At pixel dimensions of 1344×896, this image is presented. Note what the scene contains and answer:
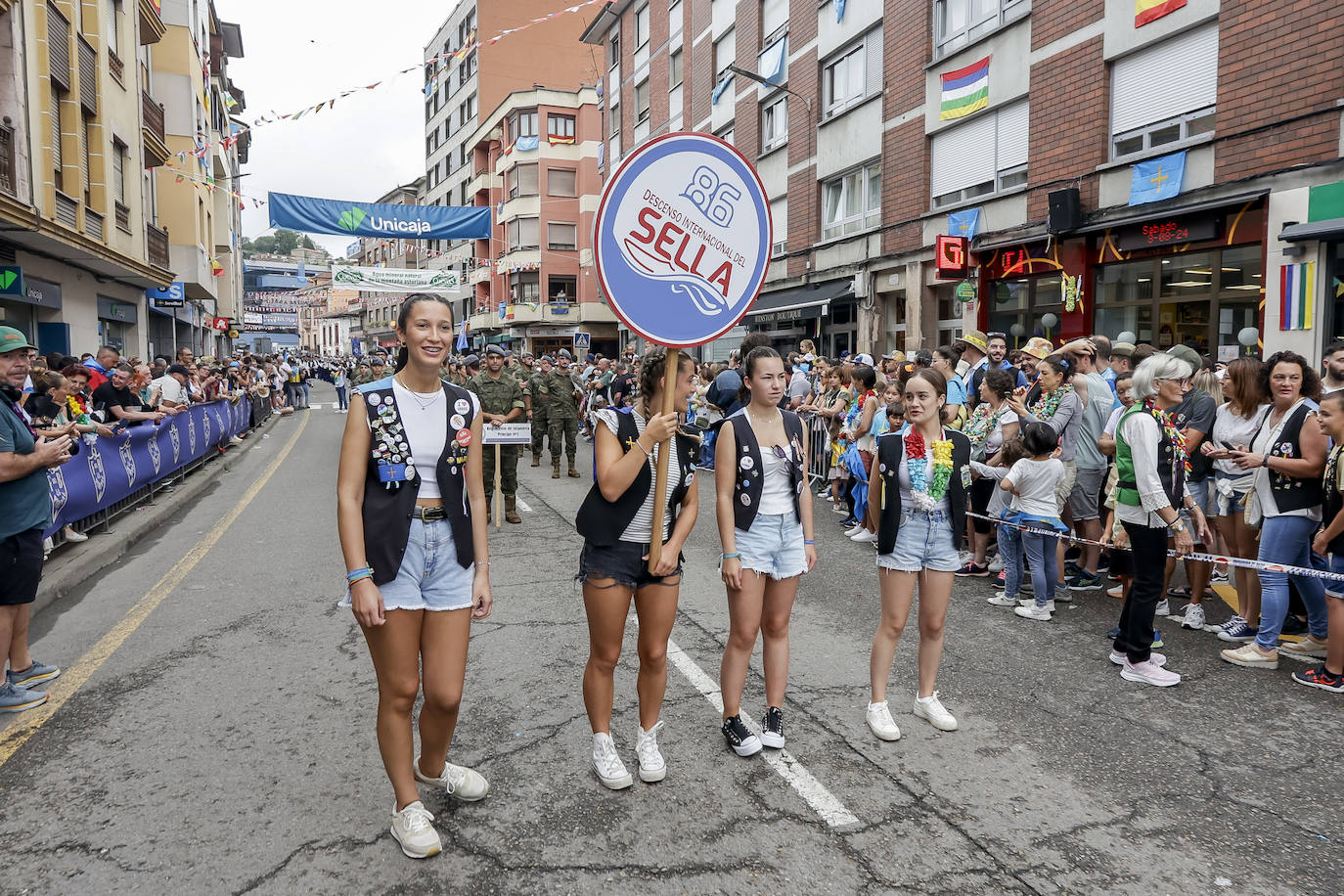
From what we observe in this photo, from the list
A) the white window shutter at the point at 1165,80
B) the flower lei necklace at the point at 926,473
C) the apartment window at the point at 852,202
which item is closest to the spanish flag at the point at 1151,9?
the white window shutter at the point at 1165,80

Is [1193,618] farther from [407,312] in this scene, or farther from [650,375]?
[407,312]

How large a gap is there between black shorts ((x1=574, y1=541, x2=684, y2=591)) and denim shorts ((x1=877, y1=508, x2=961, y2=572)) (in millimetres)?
1353

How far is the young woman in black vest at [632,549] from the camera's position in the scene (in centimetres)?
352

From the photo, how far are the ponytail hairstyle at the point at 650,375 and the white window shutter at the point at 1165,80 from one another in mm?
12510

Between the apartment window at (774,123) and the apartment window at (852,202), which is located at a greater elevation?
the apartment window at (774,123)

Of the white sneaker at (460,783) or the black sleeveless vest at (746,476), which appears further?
the black sleeveless vest at (746,476)

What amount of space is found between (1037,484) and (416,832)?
16.8 ft

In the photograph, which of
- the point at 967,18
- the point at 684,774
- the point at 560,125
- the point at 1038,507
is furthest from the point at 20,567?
the point at 560,125

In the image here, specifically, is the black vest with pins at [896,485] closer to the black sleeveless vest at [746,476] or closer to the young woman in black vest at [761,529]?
the young woman in black vest at [761,529]

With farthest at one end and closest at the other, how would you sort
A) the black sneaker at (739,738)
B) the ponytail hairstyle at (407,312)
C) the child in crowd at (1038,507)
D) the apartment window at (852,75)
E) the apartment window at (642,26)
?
the apartment window at (642,26)
the apartment window at (852,75)
the child in crowd at (1038,507)
the black sneaker at (739,738)
the ponytail hairstyle at (407,312)

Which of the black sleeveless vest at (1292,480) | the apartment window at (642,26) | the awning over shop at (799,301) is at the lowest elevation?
the black sleeveless vest at (1292,480)

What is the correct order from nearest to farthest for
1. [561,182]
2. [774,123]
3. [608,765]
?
[608,765], [774,123], [561,182]

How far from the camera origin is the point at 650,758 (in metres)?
3.71

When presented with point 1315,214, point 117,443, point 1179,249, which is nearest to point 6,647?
point 117,443
